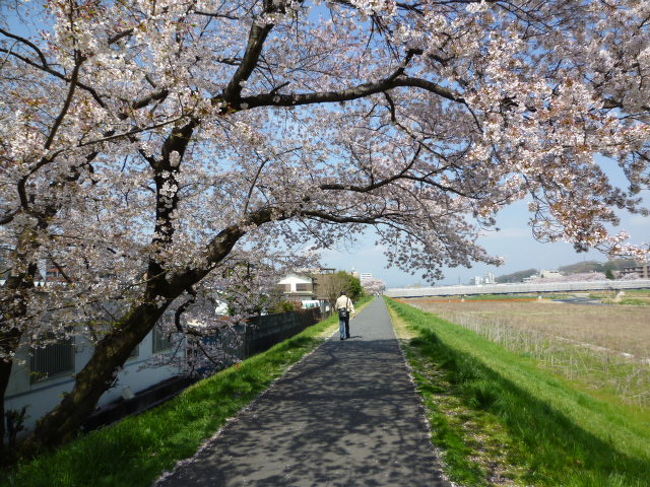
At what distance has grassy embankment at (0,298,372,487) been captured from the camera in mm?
4469

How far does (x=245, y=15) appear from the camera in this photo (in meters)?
6.61

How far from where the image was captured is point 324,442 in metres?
5.60

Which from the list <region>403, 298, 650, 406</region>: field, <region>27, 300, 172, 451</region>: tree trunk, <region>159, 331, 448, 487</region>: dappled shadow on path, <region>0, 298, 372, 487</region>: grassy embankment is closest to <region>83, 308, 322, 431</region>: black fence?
<region>0, 298, 372, 487</region>: grassy embankment

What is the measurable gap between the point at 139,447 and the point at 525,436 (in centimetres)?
459

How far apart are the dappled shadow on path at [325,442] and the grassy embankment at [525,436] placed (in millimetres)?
393

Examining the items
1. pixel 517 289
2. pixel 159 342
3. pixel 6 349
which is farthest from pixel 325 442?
pixel 517 289

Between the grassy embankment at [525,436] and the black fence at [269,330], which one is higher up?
the black fence at [269,330]

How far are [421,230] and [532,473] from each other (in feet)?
20.7

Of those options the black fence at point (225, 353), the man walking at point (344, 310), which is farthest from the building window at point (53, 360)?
the man walking at point (344, 310)

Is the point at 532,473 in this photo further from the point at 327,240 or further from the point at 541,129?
the point at 327,240

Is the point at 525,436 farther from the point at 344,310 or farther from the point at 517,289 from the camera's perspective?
the point at 517,289

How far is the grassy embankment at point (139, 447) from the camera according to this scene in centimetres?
447

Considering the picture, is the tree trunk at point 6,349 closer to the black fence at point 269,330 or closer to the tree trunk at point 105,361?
the tree trunk at point 105,361

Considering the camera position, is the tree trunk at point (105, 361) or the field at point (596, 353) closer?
the tree trunk at point (105, 361)
